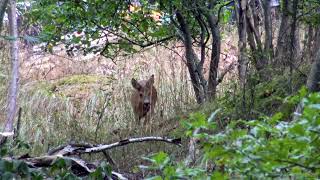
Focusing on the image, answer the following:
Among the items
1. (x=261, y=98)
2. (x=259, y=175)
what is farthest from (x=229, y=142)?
(x=261, y=98)

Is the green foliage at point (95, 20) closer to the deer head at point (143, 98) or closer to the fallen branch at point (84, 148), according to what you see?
the deer head at point (143, 98)

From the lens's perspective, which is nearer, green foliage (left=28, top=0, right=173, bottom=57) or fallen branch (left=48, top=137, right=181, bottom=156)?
fallen branch (left=48, top=137, right=181, bottom=156)

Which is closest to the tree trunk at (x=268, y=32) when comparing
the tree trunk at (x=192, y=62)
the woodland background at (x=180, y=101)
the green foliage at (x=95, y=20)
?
the woodland background at (x=180, y=101)

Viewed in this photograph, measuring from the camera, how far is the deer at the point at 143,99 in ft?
29.3

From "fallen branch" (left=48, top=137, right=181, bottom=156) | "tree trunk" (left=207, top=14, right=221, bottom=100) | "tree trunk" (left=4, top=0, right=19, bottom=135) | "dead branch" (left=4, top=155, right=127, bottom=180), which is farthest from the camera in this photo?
"tree trunk" (left=207, top=14, right=221, bottom=100)

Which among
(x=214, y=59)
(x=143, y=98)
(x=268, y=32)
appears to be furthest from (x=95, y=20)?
(x=143, y=98)

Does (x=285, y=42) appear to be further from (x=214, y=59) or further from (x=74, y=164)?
(x=74, y=164)

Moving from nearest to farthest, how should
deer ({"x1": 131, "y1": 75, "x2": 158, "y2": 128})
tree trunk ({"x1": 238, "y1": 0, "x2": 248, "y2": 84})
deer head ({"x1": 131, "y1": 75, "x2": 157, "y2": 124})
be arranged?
tree trunk ({"x1": 238, "y1": 0, "x2": 248, "y2": 84}) → deer ({"x1": 131, "y1": 75, "x2": 158, "y2": 128}) → deer head ({"x1": 131, "y1": 75, "x2": 157, "y2": 124})

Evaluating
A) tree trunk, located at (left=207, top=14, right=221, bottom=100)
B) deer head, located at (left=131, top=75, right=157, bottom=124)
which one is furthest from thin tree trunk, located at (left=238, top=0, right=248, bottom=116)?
deer head, located at (left=131, top=75, right=157, bottom=124)

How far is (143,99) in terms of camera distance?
10.2m

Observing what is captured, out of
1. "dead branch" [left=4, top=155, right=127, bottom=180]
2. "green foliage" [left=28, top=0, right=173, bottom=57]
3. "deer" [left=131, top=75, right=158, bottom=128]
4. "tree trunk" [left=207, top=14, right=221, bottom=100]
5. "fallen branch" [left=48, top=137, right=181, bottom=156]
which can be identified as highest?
"green foliage" [left=28, top=0, right=173, bottom=57]

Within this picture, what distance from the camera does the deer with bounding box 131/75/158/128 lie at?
29.3 feet

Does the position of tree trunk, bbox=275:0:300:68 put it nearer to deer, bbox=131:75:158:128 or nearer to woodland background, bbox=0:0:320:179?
woodland background, bbox=0:0:320:179

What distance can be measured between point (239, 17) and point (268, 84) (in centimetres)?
145
